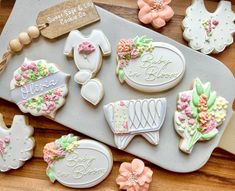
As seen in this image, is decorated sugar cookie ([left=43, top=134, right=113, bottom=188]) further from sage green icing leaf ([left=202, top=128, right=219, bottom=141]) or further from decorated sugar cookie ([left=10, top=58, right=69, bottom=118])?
sage green icing leaf ([left=202, top=128, right=219, bottom=141])

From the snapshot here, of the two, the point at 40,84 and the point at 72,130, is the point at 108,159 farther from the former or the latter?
the point at 40,84

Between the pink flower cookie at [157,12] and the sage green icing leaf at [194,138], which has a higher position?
the pink flower cookie at [157,12]

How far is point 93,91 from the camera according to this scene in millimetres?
1097

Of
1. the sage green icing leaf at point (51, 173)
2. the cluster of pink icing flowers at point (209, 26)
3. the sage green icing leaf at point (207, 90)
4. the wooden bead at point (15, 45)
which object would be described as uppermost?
the cluster of pink icing flowers at point (209, 26)

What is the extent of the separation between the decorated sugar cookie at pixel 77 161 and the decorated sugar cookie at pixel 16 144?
0.05 metres

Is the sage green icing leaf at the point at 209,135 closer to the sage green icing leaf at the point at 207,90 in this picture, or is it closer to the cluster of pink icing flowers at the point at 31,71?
the sage green icing leaf at the point at 207,90

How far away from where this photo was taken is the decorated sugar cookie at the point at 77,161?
3.59ft

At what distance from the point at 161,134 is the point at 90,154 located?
0.59ft

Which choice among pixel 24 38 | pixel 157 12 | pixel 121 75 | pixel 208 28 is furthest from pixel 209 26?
pixel 24 38

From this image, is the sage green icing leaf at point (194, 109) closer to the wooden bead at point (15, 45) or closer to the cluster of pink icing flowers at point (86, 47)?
the cluster of pink icing flowers at point (86, 47)

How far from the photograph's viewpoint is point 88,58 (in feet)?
3.62

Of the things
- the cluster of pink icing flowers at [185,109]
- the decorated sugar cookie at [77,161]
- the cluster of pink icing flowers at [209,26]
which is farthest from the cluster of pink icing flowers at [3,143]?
the cluster of pink icing flowers at [209,26]

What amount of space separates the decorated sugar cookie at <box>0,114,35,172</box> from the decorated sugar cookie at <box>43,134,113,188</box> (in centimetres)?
5

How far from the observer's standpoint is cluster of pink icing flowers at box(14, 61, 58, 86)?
112 cm
